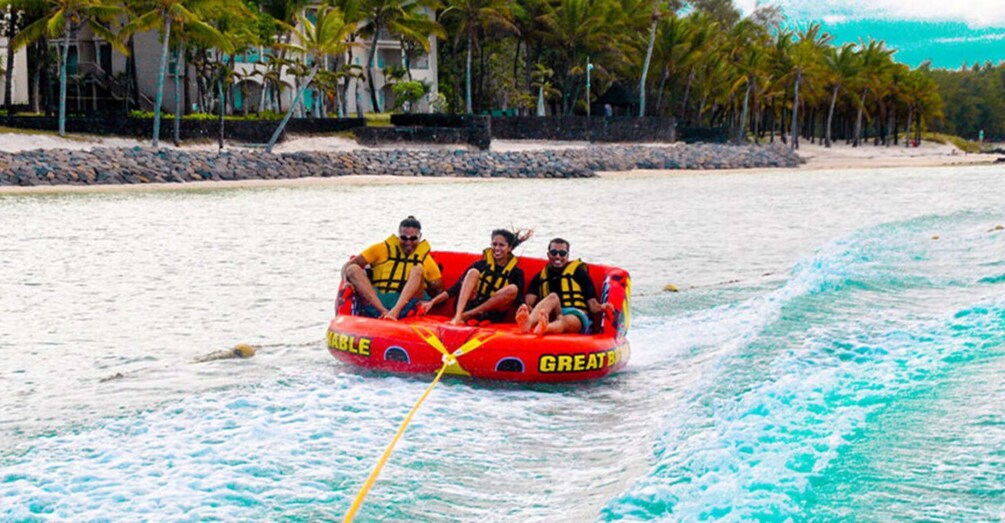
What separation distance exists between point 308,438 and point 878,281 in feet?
25.7

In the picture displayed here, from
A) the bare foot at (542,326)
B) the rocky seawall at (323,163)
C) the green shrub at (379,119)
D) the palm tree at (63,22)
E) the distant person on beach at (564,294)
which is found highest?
the palm tree at (63,22)

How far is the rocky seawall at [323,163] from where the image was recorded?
3095 cm

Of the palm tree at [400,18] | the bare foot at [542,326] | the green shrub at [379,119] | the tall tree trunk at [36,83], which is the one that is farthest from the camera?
the green shrub at [379,119]

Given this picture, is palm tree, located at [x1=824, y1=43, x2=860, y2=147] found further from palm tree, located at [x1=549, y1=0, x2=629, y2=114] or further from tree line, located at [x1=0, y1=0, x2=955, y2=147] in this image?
palm tree, located at [x1=549, y1=0, x2=629, y2=114]

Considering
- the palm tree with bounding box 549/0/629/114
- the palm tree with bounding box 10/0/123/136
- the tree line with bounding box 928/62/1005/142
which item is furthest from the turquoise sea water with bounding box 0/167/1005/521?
the tree line with bounding box 928/62/1005/142

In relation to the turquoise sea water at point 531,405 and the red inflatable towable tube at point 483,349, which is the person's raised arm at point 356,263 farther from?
the turquoise sea water at point 531,405

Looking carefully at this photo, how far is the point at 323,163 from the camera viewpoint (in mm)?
37000

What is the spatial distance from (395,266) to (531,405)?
206 centimetres

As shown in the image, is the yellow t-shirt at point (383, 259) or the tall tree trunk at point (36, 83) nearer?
the yellow t-shirt at point (383, 259)

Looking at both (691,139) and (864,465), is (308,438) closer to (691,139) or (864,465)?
(864,465)

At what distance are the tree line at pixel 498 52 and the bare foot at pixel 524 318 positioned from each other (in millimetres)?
28793

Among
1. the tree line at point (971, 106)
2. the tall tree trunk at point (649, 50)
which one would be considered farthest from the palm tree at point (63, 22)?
the tree line at point (971, 106)

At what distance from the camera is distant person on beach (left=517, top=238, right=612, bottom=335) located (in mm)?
8477

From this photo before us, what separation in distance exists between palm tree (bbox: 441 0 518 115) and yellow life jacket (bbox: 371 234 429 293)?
3568 cm
